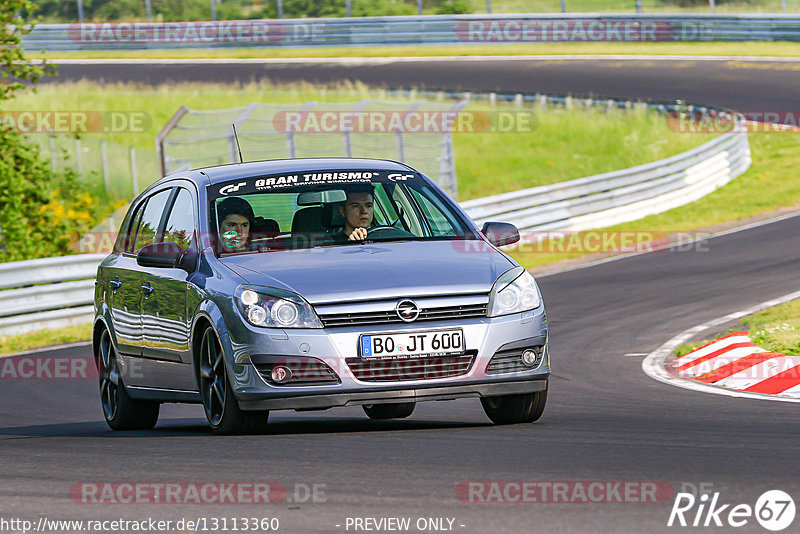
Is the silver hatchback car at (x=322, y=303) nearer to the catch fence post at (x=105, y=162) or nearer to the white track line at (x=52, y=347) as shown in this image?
the white track line at (x=52, y=347)

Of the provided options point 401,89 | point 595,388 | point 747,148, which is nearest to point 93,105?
point 401,89

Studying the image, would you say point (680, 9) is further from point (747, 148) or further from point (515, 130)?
point (747, 148)

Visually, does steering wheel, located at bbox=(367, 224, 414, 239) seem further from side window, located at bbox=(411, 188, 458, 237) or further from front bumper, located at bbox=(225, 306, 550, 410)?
front bumper, located at bbox=(225, 306, 550, 410)

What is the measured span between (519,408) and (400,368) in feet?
3.44

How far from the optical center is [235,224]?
8.46 metres

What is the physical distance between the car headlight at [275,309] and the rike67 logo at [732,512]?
263 cm

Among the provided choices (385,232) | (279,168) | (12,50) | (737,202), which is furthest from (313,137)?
(385,232)

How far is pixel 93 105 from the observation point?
36.7 meters

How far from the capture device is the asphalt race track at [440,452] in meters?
5.46

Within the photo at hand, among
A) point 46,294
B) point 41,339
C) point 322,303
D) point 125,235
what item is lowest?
point 41,339

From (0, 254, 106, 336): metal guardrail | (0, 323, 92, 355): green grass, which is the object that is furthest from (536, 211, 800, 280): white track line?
(0, 323, 92, 355): green grass

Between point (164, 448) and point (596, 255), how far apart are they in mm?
14939

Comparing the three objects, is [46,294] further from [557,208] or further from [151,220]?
[557,208]

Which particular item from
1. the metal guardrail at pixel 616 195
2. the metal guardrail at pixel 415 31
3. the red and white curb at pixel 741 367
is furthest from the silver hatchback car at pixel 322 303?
the metal guardrail at pixel 415 31
